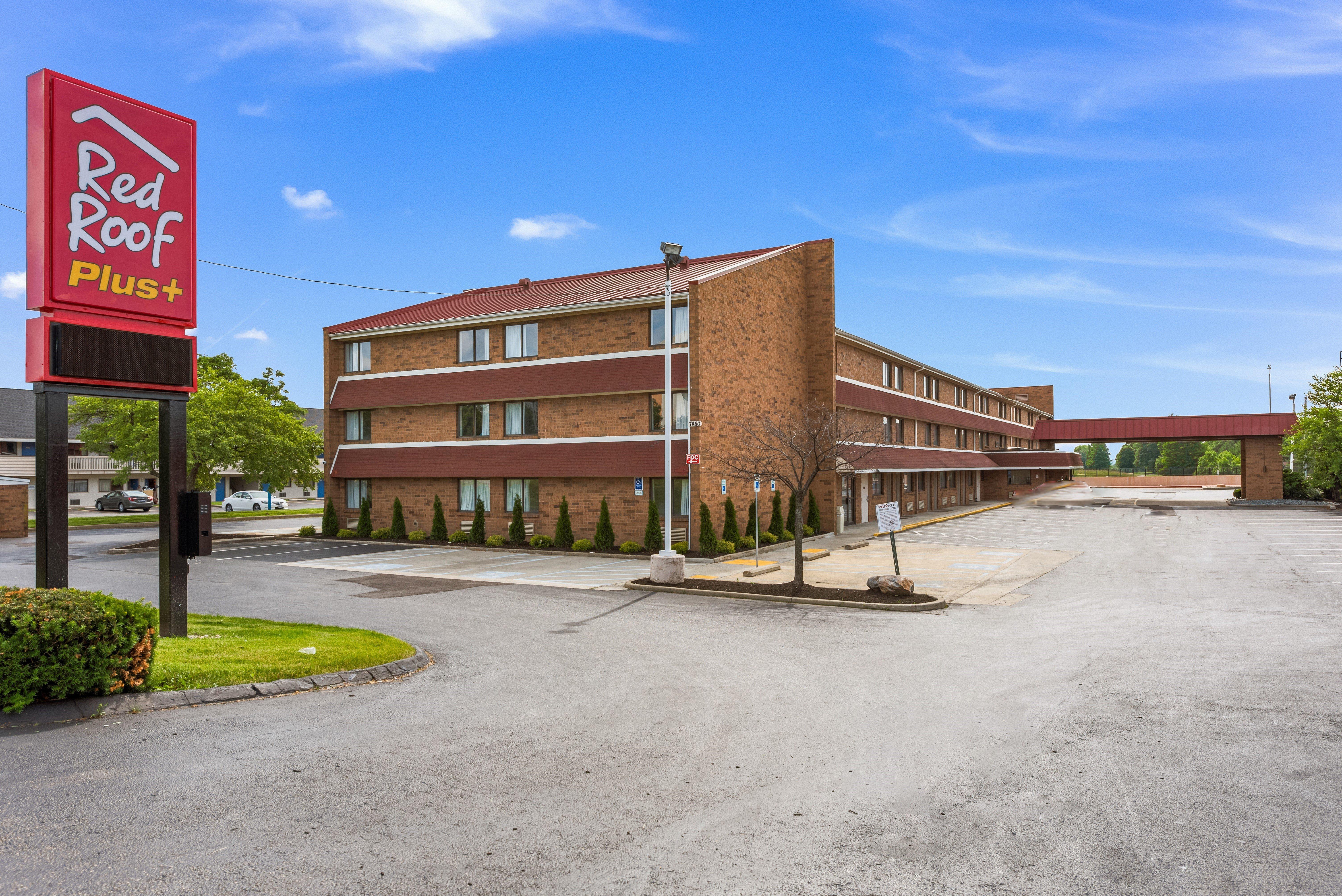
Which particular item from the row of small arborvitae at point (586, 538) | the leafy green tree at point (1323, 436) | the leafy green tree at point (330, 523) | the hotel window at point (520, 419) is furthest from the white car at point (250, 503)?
the leafy green tree at point (1323, 436)

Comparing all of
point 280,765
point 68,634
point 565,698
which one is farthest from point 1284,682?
point 68,634

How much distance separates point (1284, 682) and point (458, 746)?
979cm

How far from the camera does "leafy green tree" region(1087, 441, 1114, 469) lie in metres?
164

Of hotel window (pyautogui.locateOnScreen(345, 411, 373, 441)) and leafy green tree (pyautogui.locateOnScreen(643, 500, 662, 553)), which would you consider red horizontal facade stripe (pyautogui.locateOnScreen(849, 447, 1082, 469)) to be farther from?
hotel window (pyautogui.locateOnScreen(345, 411, 373, 441))

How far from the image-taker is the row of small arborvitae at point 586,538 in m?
25.6

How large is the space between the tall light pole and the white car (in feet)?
131

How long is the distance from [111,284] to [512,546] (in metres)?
19.1

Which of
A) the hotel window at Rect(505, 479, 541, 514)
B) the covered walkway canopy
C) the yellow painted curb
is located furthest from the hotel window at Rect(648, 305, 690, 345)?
the covered walkway canopy

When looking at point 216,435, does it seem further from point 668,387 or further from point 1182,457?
point 1182,457

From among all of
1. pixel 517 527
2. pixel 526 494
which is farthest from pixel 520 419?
pixel 517 527

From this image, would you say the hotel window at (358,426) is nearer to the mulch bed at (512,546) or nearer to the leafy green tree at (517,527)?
the mulch bed at (512,546)

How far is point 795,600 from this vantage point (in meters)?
17.2

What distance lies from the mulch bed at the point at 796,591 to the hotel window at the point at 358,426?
18.5 meters

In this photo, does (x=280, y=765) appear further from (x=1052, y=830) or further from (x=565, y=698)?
(x=1052, y=830)
